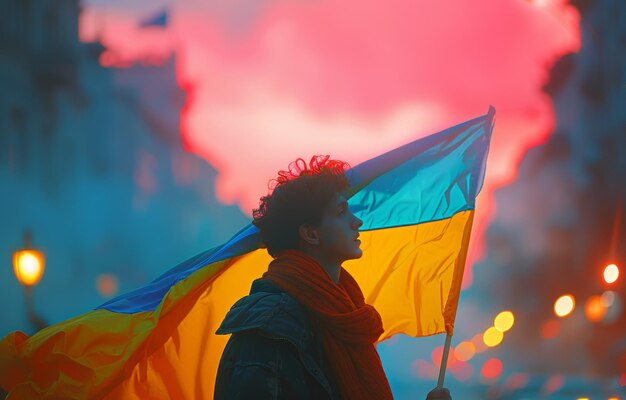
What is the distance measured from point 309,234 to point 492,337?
131 ft

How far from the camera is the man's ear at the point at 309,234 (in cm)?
334

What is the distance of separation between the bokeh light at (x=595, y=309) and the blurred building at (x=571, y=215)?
81 millimetres

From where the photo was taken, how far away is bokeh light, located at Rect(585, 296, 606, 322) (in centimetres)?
2772

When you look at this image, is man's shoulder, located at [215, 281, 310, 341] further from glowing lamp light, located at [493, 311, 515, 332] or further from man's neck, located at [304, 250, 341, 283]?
glowing lamp light, located at [493, 311, 515, 332]

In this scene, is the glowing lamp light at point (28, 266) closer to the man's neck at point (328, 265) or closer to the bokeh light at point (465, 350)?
the man's neck at point (328, 265)

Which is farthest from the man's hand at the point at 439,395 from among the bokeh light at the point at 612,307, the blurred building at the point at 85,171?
the blurred building at the point at 85,171

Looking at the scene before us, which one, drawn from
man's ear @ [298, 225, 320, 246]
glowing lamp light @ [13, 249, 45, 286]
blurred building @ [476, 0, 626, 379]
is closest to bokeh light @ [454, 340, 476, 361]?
blurred building @ [476, 0, 626, 379]

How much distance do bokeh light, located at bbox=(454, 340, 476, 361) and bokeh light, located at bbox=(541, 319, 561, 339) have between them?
263 inches

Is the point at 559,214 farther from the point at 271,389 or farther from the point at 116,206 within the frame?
the point at 271,389

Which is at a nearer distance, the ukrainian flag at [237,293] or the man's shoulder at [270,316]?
the man's shoulder at [270,316]

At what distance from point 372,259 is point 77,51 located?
36.1 meters

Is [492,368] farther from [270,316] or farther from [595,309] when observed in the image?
[270,316]

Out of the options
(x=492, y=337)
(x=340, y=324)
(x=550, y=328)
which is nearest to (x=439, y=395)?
(x=340, y=324)

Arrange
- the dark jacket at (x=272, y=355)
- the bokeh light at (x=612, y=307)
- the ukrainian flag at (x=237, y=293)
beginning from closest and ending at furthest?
the dark jacket at (x=272, y=355) < the ukrainian flag at (x=237, y=293) < the bokeh light at (x=612, y=307)
